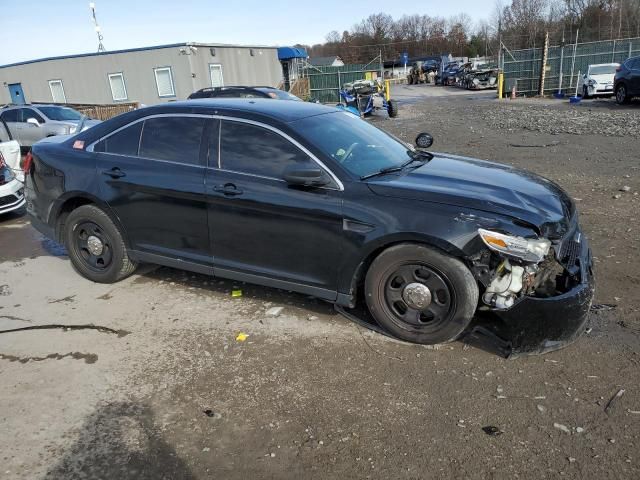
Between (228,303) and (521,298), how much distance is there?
Result: 2518 millimetres

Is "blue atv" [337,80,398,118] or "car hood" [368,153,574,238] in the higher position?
"car hood" [368,153,574,238]

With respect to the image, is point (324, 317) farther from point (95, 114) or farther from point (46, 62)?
point (46, 62)

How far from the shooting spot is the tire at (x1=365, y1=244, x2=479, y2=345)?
3453 millimetres

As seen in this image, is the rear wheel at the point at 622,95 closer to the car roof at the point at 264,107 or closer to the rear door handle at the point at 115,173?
the car roof at the point at 264,107

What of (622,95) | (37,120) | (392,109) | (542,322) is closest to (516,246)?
(542,322)

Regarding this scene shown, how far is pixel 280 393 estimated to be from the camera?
3248 millimetres

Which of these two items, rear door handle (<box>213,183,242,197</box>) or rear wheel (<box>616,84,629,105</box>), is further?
rear wheel (<box>616,84,629,105</box>)

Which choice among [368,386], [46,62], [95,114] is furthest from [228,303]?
[46,62]

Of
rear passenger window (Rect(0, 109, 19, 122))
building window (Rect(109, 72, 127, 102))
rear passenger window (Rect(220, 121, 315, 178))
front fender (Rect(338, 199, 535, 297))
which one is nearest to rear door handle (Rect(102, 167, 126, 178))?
rear passenger window (Rect(220, 121, 315, 178))

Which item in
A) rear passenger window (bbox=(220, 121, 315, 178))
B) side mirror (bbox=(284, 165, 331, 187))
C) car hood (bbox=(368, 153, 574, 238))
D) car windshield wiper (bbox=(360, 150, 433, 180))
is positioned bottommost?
car hood (bbox=(368, 153, 574, 238))

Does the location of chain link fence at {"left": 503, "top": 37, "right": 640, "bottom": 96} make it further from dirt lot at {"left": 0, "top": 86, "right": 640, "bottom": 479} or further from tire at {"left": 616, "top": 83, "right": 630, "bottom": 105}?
dirt lot at {"left": 0, "top": 86, "right": 640, "bottom": 479}

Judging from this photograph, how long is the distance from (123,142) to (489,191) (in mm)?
3317

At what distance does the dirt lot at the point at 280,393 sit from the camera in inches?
104

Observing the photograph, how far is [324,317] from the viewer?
167 inches
